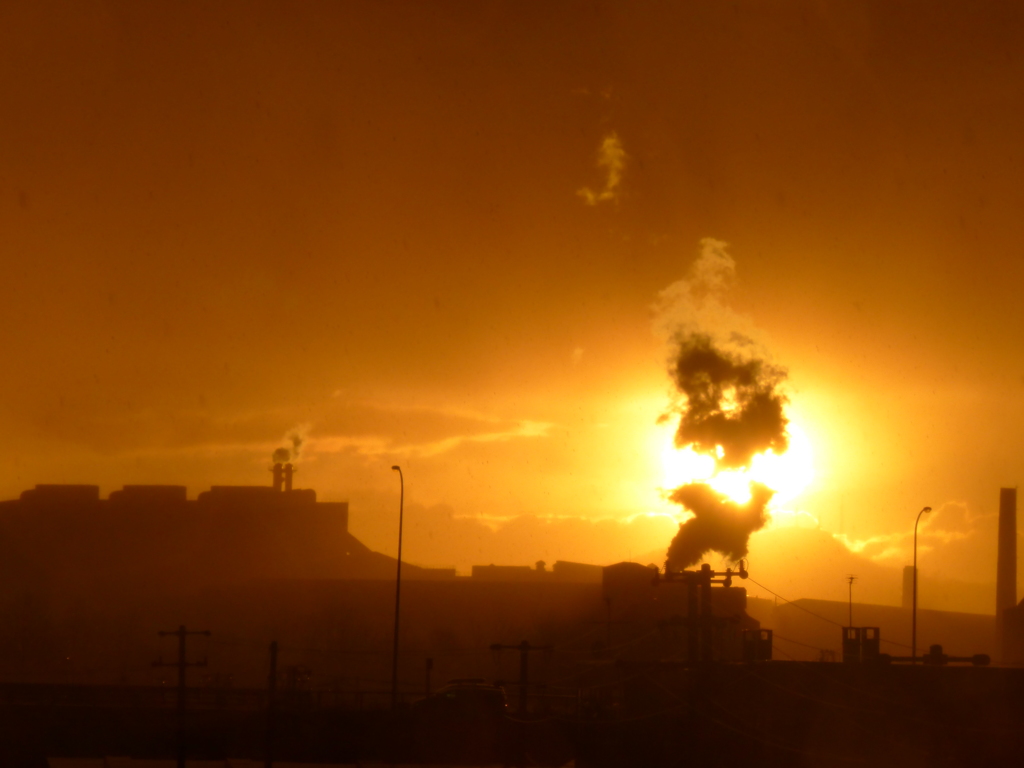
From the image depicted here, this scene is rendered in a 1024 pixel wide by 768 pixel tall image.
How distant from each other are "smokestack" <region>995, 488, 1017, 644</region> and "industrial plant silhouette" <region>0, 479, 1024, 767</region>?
227mm

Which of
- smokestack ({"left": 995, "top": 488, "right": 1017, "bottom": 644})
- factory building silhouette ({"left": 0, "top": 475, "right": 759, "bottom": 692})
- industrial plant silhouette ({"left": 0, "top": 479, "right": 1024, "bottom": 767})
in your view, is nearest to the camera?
industrial plant silhouette ({"left": 0, "top": 479, "right": 1024, "bottom": 767})

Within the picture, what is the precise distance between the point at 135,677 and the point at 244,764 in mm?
28343

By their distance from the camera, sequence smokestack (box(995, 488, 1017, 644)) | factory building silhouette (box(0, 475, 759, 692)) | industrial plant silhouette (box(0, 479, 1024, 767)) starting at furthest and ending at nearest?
smokestack (box(995, 488, 1017, 644)) → factory building silhouette (box(0, 475, 759, 692)) → industrial plant silhouette (box(0, 479, 1024, 767))

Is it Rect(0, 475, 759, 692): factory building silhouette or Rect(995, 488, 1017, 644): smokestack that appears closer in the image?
Rect(0, 475, 759, 692): factory building silhouette

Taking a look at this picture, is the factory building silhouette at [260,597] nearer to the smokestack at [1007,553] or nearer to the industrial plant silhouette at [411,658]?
the industrial plant silhouette at [411,658]

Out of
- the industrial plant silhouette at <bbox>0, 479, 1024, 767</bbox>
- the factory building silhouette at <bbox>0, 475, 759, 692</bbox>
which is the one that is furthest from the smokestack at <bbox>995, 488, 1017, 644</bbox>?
the factory building silhouette at <bbox>0, 475, 759, 692</bbox>

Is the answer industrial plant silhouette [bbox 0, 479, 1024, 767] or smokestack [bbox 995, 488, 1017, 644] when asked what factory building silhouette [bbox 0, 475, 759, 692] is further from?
smokestack [bbox 995, 488, 1017, 644]

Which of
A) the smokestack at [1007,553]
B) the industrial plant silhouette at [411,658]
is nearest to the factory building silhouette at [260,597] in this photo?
the industrial plant silhouette at [411,658]

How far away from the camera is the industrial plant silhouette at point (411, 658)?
39.3 meters

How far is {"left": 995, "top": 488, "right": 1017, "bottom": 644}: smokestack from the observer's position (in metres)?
87.2

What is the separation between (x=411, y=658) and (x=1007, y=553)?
5112cm

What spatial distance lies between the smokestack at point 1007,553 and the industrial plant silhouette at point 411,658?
23 cm

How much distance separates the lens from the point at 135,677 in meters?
65.4

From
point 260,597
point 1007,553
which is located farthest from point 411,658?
point 1007,553
